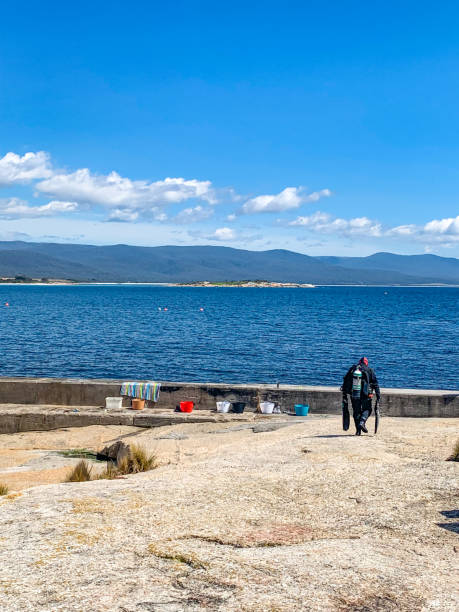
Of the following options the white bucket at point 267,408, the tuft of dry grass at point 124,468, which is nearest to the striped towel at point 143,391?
the white bucket at point 267,408

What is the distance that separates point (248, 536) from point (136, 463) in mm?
4246

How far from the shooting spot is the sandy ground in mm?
5043

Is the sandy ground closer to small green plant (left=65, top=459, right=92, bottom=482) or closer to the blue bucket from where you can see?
small green plant (left=65, top=459, right=92, bottom=482)

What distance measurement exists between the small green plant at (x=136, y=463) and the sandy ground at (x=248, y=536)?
25cm

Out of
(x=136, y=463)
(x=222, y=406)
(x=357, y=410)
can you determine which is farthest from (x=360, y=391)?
(x=222, y=406)

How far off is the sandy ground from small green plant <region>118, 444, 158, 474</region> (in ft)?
0.81

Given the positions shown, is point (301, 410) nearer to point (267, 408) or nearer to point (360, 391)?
point (267, 408)

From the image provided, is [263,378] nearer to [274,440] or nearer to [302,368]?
[302,368]

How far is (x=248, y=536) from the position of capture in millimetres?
6504

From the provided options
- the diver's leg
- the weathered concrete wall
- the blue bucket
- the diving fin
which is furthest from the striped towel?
the diver's leg

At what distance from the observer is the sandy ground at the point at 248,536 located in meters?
5.04

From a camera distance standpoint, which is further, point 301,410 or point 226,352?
point 226,352

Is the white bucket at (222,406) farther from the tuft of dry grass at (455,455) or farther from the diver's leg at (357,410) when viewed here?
the tuft of dry grass at (455,455)

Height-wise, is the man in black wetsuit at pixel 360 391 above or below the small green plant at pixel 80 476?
above
